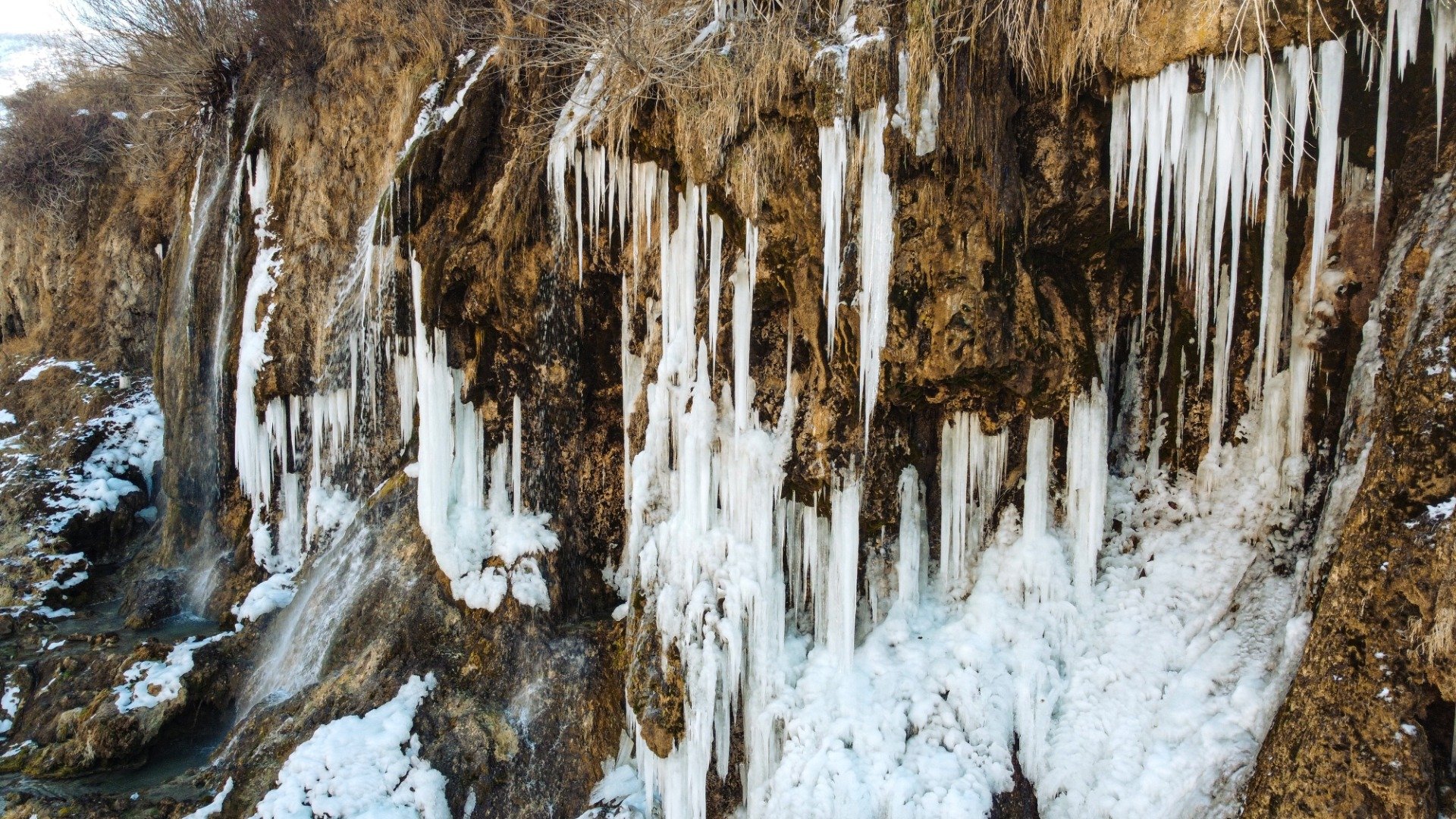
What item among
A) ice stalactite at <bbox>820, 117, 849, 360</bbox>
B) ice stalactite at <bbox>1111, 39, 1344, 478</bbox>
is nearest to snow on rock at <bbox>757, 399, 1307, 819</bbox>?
ice stalactite at <bbox>1111, 39, 1344, 478</bbox>

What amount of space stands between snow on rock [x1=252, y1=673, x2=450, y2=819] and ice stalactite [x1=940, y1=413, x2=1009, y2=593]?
4.72m

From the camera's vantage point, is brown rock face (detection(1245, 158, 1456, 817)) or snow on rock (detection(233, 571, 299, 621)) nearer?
brown rock face (detection(1245, 158, 1456, 817))

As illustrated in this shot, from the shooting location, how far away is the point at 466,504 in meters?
8.29

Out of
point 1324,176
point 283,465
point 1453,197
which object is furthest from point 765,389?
point 283,465

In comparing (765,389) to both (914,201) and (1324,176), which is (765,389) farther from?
(1324,176)

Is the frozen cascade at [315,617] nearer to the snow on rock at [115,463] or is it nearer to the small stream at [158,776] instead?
the small stream at [158,776]

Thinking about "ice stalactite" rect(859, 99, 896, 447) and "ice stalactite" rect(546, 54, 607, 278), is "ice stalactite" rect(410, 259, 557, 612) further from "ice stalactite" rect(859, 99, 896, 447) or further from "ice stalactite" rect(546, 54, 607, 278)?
"ice stalactite" rect(859, 99, 896, 447)

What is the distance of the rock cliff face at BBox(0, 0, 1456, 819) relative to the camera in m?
4.50

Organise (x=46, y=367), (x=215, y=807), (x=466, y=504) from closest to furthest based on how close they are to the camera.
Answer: (x=215, y=807)
(x=466, y=504)
(x=46, y=367)

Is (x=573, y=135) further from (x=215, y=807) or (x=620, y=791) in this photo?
(x=215, y=807)

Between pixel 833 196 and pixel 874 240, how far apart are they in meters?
0.43

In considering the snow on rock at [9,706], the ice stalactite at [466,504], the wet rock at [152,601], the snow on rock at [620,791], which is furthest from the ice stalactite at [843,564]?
the wet rock at [152,601]

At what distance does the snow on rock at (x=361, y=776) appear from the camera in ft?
21.7

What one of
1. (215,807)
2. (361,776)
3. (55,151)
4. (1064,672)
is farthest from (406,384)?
(55,151)
